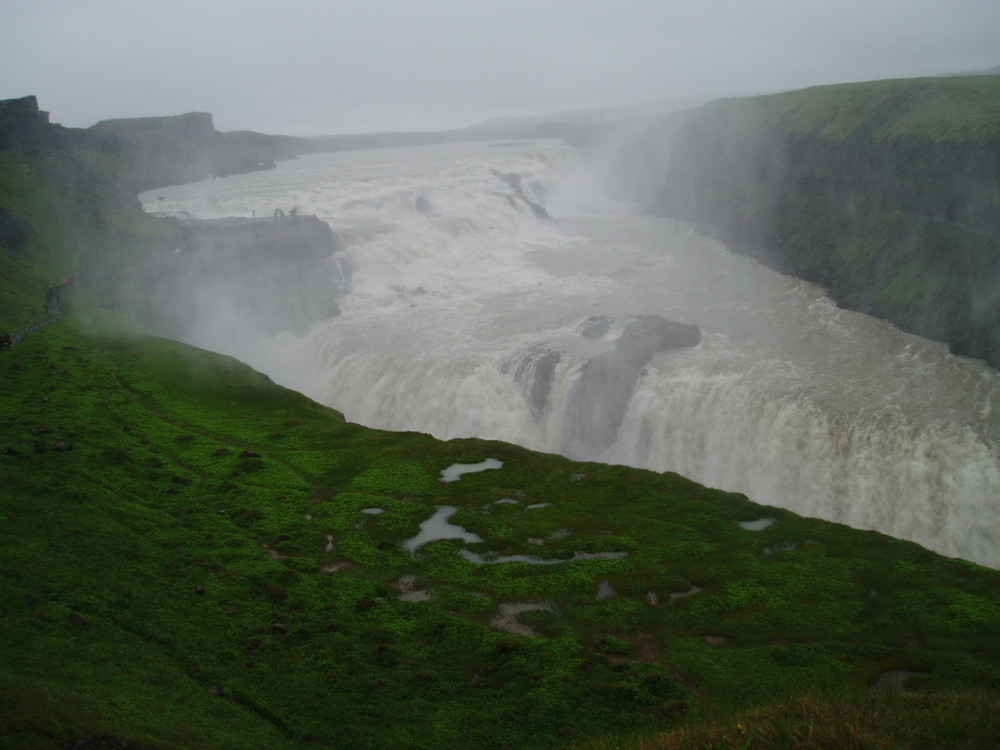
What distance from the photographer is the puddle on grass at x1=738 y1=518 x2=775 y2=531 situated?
18.1 meters

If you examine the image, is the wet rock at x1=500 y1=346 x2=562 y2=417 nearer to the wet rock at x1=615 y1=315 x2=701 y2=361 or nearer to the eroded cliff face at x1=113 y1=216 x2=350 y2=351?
the wet rock at x1=615 y1=315 x2=701 y2=361

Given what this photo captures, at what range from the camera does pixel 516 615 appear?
14.4 m

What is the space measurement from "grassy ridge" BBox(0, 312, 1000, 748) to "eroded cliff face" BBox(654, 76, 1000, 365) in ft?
71.6

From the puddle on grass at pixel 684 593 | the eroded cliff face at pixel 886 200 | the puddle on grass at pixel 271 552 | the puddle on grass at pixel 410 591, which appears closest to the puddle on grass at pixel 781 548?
the puddle on grass at pixel 684 593

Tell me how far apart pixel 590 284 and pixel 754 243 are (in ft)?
50.0

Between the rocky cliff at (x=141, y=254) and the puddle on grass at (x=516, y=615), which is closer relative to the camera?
the puddle on grass at (x=516, y=615)

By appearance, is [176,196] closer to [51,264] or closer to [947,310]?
[51,264]

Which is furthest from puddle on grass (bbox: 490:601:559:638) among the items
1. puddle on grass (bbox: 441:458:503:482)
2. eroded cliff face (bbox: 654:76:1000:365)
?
eroded cliff face (bbox: 654:76:1000:365)

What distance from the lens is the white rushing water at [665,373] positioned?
2528 cm

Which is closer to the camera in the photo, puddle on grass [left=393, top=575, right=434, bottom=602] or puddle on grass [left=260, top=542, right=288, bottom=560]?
puddle on grass [left=393, top=575, right=434, bottom=602]

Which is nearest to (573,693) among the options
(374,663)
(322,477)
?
(374,663)

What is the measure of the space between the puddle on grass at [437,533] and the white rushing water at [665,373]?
1309 centimetres

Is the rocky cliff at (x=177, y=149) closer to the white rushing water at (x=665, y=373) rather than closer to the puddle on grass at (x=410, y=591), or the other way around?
the white rushing water at (x=665, y=373)

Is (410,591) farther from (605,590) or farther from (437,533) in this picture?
(605,590)
